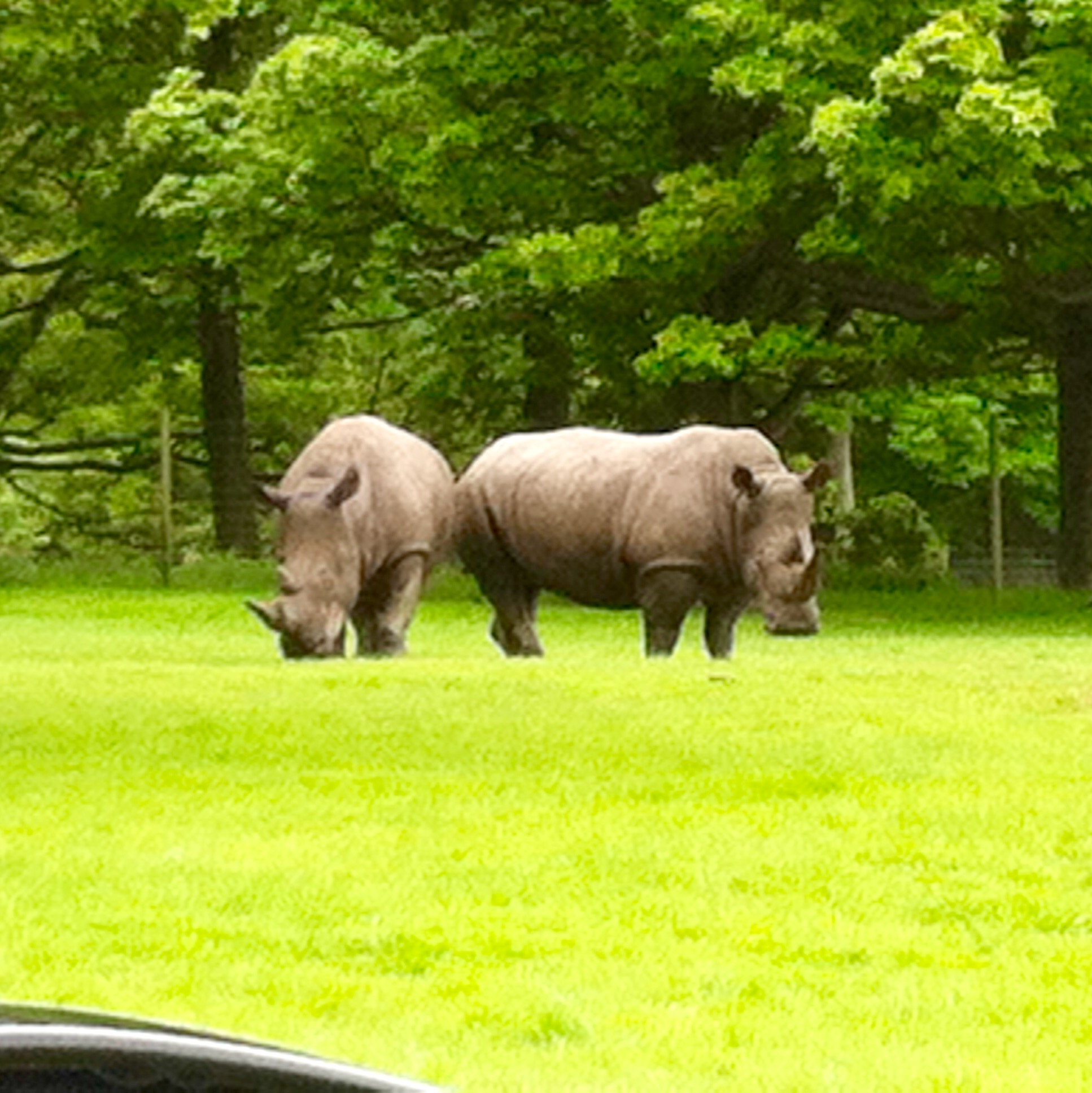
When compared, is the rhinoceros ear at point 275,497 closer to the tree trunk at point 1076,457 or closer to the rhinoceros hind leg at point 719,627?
the rhinoceros hind leg at point 719,627

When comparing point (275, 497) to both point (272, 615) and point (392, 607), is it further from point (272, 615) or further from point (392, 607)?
point (392, 607)

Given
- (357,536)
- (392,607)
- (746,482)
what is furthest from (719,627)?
(357,536)

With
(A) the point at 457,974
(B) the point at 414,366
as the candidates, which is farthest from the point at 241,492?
(A) the point at 457,974

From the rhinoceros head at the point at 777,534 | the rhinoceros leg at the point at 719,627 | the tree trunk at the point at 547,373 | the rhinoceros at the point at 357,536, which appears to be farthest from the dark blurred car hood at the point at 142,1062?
the tree trunk at the point at 547,373

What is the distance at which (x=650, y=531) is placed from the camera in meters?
22.1

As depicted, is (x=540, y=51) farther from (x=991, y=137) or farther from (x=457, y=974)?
(x=457, y=974)

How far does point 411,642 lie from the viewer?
997 inches

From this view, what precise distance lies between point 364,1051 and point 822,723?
8426 mm

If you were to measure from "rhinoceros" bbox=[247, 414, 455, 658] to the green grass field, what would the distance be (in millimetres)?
3801

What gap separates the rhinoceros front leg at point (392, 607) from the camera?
73.6 ft

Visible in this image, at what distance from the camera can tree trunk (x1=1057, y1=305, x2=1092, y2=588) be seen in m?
33.5

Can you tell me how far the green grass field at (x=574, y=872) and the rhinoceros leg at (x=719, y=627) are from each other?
13.9ft

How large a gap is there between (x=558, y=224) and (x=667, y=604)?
43.3 feet

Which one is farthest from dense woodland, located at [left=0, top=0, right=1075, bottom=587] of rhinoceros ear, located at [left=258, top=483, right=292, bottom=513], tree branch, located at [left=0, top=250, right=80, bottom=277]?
rhinoceros ear, located at [left=258, top=483, right=292, bottom=513]
